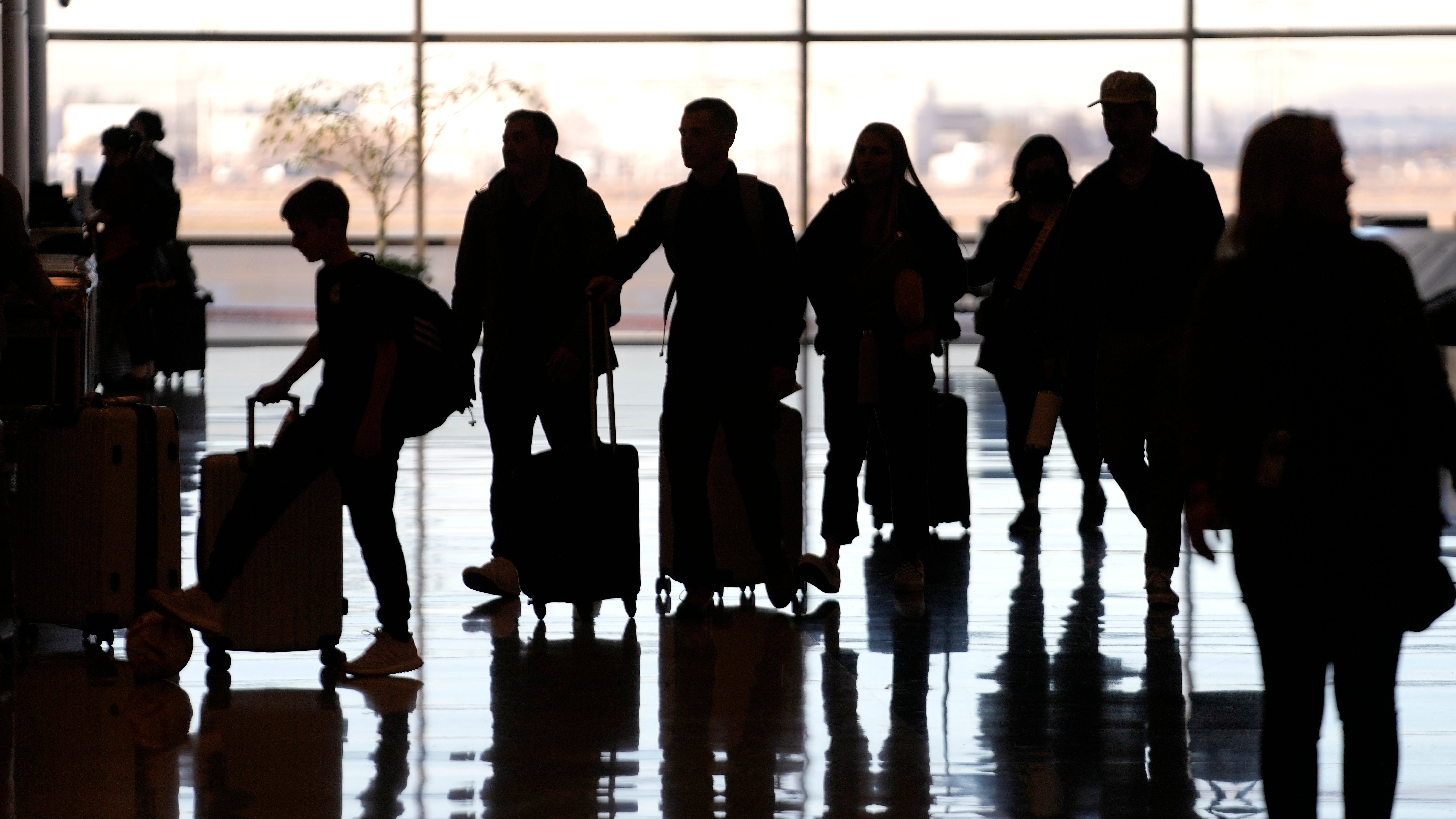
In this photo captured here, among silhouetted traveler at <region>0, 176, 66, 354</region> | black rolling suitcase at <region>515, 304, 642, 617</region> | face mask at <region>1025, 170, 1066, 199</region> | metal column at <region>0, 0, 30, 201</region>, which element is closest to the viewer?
silhouetted traveler at <region>0, 176, 66, 354</region>

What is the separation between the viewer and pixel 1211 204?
5.10 metres

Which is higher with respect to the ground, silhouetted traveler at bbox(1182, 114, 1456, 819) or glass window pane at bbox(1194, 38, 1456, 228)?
glass window pane at bbox(1194, 38, 1456, 228)

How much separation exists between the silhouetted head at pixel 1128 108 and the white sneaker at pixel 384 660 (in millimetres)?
2338

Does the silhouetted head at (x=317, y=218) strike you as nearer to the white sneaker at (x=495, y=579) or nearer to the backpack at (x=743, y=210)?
the backpack at (x=743, y=210)

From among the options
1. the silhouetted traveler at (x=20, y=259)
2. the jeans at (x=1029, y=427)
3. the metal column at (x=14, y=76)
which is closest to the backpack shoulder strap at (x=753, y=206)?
the jeans at (x=1029, y=427)

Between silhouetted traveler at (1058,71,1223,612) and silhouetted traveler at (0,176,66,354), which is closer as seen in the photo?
silhouetted traveler at (0,176,66,354)

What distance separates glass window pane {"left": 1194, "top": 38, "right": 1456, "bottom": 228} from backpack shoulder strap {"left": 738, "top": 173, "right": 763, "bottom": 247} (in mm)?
13559

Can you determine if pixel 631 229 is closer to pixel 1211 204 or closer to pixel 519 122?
pixel 519 122

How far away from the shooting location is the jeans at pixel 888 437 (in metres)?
5.50

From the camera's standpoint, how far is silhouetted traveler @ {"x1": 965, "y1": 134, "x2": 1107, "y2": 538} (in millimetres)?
6363

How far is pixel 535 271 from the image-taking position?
5.42m

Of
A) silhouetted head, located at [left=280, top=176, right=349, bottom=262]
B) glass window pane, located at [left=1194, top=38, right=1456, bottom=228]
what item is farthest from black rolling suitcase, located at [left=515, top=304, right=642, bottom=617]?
glass window pane, located at [left=1194, top=38, right=1456, bottom=228]

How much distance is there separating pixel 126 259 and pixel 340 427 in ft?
26.5

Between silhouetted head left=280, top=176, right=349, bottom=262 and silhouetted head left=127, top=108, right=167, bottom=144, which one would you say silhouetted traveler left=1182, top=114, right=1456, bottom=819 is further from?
silhouetted head left=127, top=108, right=167, bottom=144
